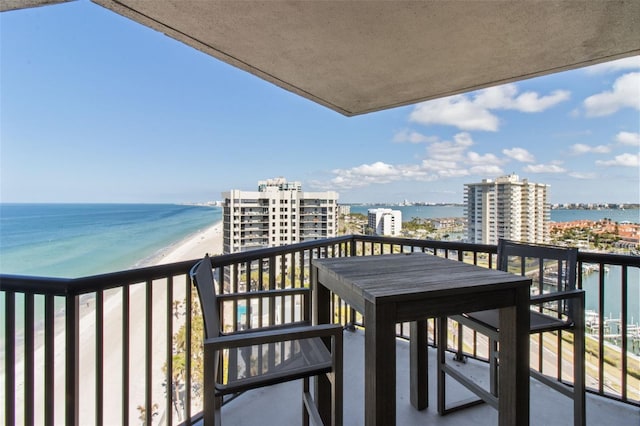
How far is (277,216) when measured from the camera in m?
6.27

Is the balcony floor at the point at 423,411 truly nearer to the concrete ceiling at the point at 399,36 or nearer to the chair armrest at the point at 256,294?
the chair armrest at the point at 256,294

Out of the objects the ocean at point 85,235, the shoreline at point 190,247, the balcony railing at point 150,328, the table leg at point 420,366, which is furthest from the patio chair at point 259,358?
the shoreline at point 190,247

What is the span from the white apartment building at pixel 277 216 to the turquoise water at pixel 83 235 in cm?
1159

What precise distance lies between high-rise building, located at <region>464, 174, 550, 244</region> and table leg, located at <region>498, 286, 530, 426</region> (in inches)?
88.4

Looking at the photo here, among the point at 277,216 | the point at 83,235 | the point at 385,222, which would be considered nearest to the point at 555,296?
the point at 385,222

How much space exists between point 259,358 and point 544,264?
1.98m

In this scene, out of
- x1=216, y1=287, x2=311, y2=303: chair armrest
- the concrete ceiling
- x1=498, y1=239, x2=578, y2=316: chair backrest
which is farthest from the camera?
x1=498, y1=239, x2=578, y2=316: chair backrest

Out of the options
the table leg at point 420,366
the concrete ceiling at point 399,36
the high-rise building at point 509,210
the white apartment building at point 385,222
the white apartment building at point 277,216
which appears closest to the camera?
the concrete ceiling at point 399,36

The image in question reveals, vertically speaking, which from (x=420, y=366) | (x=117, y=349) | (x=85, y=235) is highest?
(x=420, y=366)

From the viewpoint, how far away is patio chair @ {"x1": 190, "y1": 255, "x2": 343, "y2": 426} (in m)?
1.20

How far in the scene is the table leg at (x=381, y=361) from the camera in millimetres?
1242

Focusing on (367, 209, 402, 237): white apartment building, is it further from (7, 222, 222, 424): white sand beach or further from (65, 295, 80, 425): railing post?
(65, 295, 80, 425): railing post

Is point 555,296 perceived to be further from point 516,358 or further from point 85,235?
point 85,235

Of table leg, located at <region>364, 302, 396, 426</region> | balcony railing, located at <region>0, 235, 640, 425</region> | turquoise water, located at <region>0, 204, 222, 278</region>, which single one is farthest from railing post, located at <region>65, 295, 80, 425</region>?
turquoise water, located at <region>0, 204, 222, 278</region>
